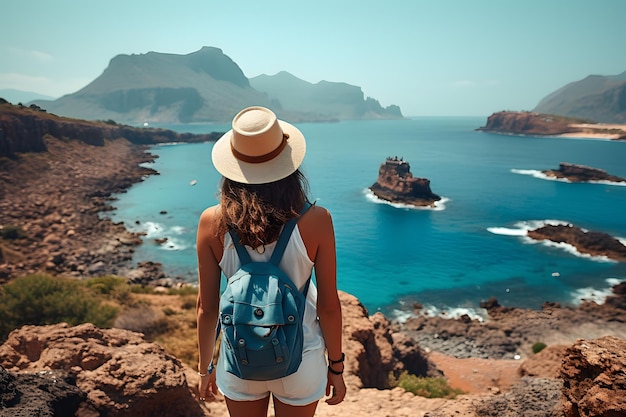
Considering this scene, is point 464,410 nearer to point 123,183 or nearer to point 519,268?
point 519,268

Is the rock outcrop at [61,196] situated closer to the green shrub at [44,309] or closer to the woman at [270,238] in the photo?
the green shrub at [44,309]

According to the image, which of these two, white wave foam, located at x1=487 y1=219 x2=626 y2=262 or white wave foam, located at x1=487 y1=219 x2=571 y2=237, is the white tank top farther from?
white wave foam, located at x1=487 y1=219 x2=571 y2=237

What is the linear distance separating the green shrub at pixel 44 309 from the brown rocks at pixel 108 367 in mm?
5409

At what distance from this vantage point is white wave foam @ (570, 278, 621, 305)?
23.5 m

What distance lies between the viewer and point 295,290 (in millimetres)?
1866

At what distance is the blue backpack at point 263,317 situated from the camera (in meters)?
1.76

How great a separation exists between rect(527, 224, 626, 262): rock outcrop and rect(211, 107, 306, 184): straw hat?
37051 mm

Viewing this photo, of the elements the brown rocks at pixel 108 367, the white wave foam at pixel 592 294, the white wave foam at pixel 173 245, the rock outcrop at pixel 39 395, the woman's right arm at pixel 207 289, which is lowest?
the white wave foam at pixel 592 294

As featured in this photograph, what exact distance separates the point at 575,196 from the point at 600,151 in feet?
193

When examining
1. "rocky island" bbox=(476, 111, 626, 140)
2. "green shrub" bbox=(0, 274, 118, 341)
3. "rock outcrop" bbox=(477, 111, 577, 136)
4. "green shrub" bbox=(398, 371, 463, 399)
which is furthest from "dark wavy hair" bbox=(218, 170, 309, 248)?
"rock outcrop" bbox=(477, 111, 577, 136)

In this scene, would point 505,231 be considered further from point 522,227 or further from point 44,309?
point 44,309

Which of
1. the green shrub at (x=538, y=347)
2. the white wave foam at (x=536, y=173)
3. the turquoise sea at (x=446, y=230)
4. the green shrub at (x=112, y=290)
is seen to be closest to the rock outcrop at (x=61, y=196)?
the turquoise sea at (x=446, y=230)

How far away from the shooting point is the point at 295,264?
6.20ft

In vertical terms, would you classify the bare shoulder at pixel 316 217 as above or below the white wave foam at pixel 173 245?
above
